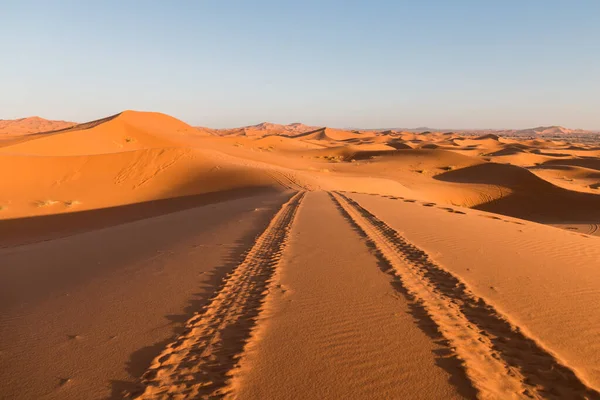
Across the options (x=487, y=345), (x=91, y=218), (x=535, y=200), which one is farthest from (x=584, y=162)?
(x=487, y=345)

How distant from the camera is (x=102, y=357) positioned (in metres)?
3.20

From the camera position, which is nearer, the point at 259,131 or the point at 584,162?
the point at 584,162

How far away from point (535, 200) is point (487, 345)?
66.1 feet

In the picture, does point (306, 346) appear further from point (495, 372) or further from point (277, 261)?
point (277, 261)

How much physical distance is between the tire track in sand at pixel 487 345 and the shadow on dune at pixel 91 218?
11.2 meters

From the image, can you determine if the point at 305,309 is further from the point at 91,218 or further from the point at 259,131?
the point at 259,131

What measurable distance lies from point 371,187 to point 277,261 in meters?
15.3

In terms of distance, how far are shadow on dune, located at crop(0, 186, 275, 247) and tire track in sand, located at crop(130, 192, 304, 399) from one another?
31.3 ft

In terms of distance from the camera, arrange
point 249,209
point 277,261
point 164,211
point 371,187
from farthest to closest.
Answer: point 371,187 → point 164,211 → point 249,209 → point 277,261

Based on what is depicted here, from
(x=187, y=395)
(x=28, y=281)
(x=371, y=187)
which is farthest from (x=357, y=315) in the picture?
(x=371, y=187)

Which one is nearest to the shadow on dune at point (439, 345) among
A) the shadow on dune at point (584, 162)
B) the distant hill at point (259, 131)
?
the shadow on dune at point (584, 162)

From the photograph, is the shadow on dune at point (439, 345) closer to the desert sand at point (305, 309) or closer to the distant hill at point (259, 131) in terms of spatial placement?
the desert sand at point (305, 309)

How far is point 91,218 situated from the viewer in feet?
48.4

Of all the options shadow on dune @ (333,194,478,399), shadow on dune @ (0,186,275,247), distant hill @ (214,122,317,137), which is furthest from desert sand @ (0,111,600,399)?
distant hill @ (214,122,317,137)
